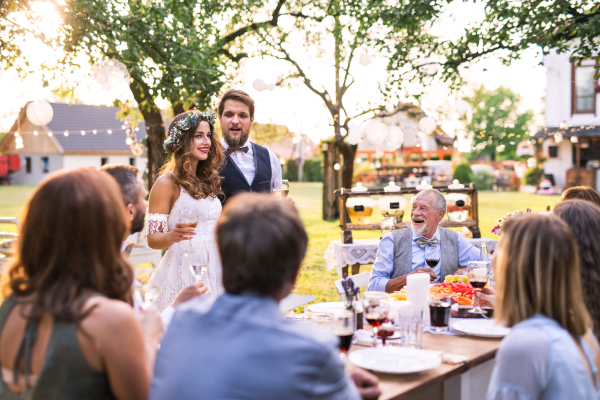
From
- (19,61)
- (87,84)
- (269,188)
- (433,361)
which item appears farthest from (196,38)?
(433,361)

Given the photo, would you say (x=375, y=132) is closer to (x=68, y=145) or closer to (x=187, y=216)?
(x=187, y=216)

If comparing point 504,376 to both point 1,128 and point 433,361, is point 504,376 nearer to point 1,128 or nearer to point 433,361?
point 433,361

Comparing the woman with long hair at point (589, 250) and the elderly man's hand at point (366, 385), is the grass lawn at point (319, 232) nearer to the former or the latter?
the elderly man's hand at point (366, 385)

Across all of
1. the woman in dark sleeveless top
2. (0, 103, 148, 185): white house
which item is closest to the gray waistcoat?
the woman in dark sleeveless top

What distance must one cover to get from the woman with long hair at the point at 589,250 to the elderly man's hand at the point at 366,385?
2.56ft

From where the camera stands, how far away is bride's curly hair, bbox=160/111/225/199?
320 cm

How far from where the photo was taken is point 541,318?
1.49 meters

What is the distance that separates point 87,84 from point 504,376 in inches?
256

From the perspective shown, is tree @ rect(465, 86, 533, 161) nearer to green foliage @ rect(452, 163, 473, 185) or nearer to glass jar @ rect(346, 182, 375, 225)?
green foliage @ rect(452, 163, 473, 185)

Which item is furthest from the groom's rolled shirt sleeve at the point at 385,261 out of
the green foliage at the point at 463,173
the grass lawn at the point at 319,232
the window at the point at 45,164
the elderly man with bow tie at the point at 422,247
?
the window at the point at 45,164

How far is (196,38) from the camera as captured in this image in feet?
23.8

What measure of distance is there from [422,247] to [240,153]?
140cm

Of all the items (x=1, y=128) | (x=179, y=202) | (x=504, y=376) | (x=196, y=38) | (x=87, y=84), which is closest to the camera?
(x=504, y=376)

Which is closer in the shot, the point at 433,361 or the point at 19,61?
the point at 433,361
